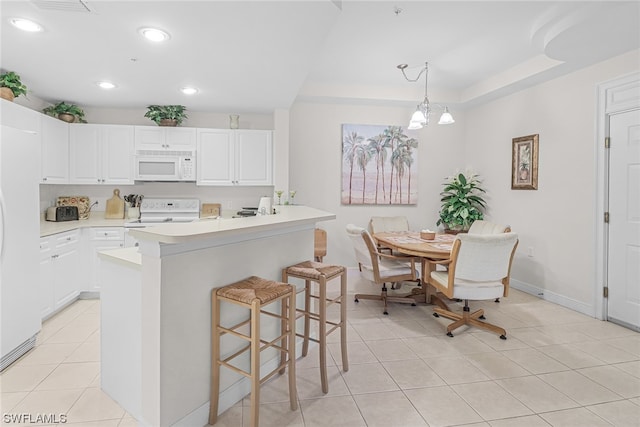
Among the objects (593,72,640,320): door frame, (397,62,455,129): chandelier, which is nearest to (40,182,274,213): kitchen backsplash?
(397,62,455,129): chandelier

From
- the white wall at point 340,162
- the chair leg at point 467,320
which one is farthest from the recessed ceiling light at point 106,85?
the chair leg at point 467,320

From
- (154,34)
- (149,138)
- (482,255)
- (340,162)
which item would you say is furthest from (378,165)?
(154,34)

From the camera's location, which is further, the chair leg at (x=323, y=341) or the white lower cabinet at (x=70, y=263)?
the white lower cabinet at (x=70, y=263)

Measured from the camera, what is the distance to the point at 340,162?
17.9ft

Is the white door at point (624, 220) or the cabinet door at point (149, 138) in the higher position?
the cabinet door at point (149, 138)

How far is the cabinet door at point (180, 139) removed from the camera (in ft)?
15.1

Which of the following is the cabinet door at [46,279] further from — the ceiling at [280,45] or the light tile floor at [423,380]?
the ceiling at [280,45]

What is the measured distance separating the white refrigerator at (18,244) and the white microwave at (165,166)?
5.37 ft

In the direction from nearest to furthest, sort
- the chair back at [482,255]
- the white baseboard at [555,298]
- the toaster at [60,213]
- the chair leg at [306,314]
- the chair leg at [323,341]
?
1. the chair leg at [323,341]
2. the chair leg at [306,314]
3. the chair back at [482,255]
4. the white baseboard at [555,298]
5. the toaster at [60,213]

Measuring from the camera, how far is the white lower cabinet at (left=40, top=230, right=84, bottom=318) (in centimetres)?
336

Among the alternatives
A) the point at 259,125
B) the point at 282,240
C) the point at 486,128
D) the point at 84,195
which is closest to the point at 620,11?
the point at 486,128

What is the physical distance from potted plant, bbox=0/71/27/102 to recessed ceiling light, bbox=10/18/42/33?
1.01 metres

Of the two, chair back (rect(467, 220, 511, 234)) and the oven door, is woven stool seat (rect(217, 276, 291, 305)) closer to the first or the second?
the oven door

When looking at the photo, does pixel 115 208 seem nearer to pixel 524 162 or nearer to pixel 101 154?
pixel 101 154
